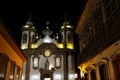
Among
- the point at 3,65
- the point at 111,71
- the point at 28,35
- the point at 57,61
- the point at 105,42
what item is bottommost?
the point at 111,71

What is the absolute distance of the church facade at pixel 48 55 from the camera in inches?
1495

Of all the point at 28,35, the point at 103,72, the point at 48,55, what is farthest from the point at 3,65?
the point at 28,35

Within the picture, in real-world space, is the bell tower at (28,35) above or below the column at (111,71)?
above

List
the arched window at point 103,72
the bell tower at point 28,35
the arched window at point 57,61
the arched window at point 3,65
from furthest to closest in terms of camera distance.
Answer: the bell tower at point 28,35
the arched window at point 57,61
the arched window at point 103,72
the arched window at point 3,65

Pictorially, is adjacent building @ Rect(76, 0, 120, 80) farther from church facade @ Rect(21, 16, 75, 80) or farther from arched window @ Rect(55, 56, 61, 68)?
arched window @ Rect(55, 56, 61, 68)

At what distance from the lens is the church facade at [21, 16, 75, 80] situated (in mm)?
37969

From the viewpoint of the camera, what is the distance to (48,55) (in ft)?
129

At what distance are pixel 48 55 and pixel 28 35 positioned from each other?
25.1 ft

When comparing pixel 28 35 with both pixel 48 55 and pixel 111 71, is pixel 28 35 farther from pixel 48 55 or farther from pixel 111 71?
pixel 111 71

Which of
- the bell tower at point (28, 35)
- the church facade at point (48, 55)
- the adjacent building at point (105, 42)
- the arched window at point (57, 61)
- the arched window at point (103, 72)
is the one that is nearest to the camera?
the adjacent building at point (105, 42)

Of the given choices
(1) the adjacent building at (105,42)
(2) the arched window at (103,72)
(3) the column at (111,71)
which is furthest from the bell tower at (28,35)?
(3) the column at (111,71)

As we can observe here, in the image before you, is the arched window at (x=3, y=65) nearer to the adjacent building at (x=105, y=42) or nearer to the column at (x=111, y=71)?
the adjacent building at (x=105, y=42)

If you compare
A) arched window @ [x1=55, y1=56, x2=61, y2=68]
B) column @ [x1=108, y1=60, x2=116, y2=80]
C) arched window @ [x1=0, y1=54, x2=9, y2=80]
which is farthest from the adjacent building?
arched window @ [x1=55, y1=56, x2=61, y2=68]

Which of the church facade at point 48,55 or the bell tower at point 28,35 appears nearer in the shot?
the church facade at point 48,55
